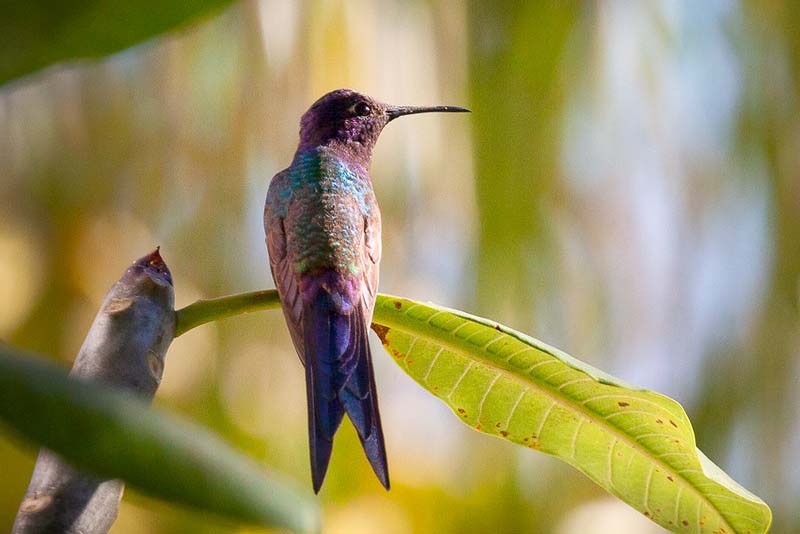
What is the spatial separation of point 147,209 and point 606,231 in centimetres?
160

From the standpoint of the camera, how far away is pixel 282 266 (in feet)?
4.33

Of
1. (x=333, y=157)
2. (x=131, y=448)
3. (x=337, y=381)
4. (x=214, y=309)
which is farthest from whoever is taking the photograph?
(x=333, y=157)

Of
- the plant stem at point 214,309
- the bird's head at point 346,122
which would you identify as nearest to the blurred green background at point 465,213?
the bird's head at point 346,122

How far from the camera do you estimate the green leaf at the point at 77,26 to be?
33 centimetres

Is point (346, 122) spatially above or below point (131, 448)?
below

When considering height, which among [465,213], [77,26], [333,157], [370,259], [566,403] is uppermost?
[77,26]

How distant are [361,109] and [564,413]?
2.75 feet

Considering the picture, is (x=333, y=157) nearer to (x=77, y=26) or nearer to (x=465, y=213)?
(x=77, y=26)

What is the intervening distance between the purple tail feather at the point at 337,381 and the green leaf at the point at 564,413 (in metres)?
0.05

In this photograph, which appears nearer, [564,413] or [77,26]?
[77,26]

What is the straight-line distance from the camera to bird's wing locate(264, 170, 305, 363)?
3.96ft

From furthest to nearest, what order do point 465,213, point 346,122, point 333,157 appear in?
point 465,213, point 346,122, point 333,157

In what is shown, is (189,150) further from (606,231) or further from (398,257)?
(606,231)

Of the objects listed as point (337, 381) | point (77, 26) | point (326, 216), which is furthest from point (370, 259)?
point (77, 26)
